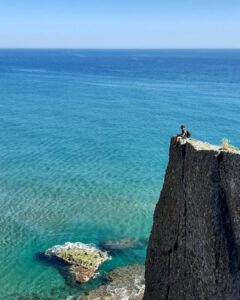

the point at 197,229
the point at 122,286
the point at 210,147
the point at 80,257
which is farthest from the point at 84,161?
the point at 210,147

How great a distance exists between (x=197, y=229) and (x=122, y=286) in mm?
21668

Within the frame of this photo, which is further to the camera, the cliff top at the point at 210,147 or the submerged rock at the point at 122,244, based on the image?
the submerged rock at the point at 122,244

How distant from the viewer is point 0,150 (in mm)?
84312

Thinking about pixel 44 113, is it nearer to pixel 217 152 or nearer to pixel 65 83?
pixel 65 83

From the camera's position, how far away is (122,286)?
4097cm

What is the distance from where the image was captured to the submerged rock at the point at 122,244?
158 feet

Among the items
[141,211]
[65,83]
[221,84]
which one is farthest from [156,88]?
[141,211]

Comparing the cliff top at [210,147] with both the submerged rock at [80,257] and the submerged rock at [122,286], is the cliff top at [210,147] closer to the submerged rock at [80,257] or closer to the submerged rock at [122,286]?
the submerged rock at [122,286]

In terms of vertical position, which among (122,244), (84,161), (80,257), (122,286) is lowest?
(122,286)

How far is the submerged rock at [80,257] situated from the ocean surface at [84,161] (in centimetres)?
104

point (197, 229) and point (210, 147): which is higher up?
point (210, 147)

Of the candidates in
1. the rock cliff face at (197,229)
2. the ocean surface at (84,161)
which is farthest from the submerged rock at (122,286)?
the rock cliff face at (197,229)

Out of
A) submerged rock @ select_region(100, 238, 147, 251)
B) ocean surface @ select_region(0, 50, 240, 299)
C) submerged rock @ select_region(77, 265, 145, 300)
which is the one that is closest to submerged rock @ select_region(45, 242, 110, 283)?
ocean surface @ select_region(0, 50, 240, 299)

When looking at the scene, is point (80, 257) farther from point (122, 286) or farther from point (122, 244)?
point (122, 286)
